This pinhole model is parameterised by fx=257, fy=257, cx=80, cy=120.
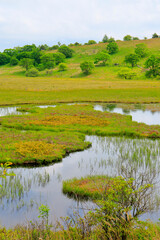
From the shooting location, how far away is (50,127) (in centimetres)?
2661

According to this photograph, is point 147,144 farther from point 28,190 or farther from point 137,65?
point 137,65

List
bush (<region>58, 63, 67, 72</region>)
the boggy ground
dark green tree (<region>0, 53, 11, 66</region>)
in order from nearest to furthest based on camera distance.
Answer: the boggy ground → bush (<region>58, 63, 67, 72</region>) → dark green tree (<region>0, 53, 11, 66</region>)

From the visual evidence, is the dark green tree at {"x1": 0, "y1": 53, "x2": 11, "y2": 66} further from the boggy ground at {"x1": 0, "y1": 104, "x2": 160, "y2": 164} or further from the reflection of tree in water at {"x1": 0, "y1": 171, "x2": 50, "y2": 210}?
the reflection of tree in water at {"x1": 0, "y1": 171, "x2": 50, "y2": 210}

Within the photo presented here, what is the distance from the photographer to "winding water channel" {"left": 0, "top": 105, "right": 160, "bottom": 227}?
35.8 feet

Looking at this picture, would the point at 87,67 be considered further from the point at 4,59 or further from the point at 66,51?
the point at 4,59

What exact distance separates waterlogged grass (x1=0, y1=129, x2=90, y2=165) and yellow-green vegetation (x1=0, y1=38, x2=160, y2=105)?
2640 centimetres

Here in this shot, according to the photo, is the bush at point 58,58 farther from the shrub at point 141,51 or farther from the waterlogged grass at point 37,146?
the waterlogged grass at point 37,146

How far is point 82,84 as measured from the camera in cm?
8344

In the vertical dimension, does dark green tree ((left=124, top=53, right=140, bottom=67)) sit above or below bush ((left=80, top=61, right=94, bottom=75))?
above

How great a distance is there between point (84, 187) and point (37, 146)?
7.19 m

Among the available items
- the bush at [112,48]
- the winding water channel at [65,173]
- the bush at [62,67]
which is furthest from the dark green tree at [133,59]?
the winding water channel at [65,173]

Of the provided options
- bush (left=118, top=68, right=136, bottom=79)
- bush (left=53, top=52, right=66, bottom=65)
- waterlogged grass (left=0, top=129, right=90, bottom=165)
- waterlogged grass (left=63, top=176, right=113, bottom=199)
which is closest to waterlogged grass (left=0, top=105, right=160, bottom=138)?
waterlogged grass (left=0, top=129, right=90, bottom=165)

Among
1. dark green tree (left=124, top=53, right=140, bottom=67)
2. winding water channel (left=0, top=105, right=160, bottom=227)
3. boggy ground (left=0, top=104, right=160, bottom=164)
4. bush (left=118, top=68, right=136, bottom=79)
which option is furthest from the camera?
dark green tree (left=124, top=53, right=140, bottom=67)

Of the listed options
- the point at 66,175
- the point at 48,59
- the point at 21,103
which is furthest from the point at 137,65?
the point at 66,175
